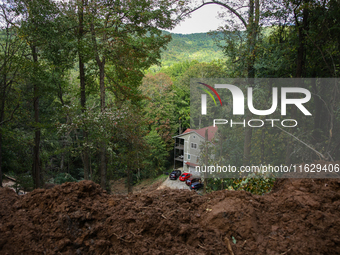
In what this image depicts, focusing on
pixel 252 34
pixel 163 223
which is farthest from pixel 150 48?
pixel 163 223

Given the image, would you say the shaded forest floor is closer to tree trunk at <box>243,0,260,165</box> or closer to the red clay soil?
the red clay soil

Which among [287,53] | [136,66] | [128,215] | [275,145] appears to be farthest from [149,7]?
[128,215]

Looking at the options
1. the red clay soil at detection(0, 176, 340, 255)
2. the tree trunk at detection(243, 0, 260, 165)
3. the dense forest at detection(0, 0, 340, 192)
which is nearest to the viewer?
the red clay soil at detection(0, 176, 340, 255)

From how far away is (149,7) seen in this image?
9.73m

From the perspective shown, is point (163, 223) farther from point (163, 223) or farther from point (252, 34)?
point (252, 34)

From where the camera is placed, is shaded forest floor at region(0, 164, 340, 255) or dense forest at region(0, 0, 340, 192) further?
dense forest at region(0, 0, 340, 192)

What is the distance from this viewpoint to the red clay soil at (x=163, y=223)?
2348mm

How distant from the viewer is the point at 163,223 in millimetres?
2574

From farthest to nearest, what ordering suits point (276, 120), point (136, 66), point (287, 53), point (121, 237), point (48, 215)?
1. point (136, 66)
2. point (276, 120)
3. point (287, 53)
4. point (48, 215)
5. point (121, 237)

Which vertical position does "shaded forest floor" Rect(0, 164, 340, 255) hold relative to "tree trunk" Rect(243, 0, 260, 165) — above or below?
below

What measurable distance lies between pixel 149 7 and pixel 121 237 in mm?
9367

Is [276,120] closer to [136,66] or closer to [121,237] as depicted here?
[136,66]

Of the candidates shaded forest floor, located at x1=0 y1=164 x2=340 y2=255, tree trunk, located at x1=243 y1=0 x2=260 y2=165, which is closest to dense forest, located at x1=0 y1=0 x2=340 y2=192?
tree trunk, located at x1=243 y1=0 x2=260 y2=165

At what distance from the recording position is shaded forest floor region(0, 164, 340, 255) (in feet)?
7.70
